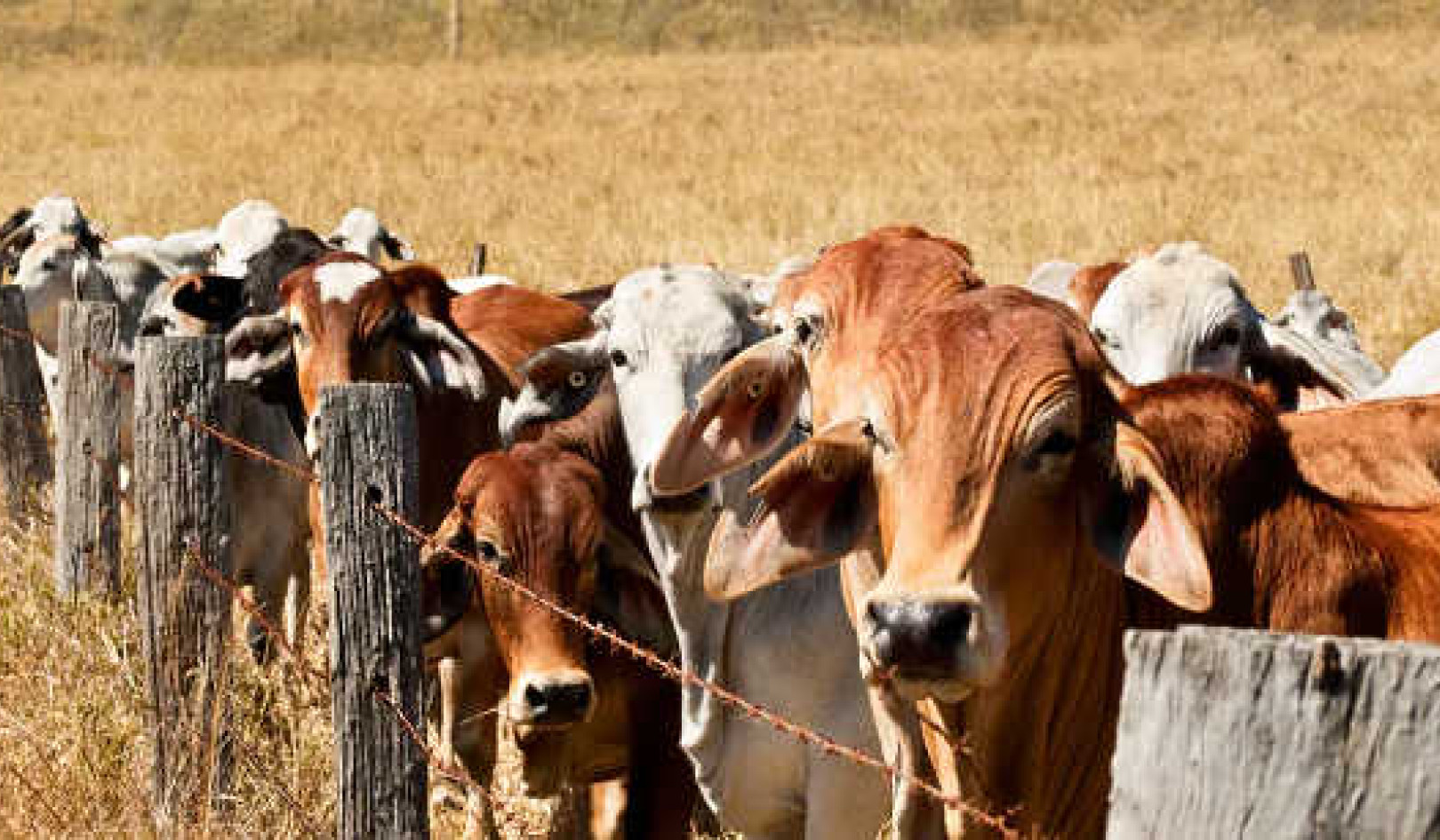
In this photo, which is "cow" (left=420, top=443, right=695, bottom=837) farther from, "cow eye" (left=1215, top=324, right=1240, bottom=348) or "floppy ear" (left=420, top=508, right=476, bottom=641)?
"cow eye" (left=1215, top=324, right=1240, bottom=348)

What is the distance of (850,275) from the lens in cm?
476

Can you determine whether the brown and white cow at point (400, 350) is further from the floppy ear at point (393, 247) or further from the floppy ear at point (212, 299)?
the floppy ear at point (393, 247)

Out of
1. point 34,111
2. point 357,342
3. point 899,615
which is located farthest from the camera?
point 34,111

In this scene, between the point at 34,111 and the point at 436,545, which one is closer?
the point at 436,545

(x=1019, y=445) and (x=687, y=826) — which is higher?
(x=1019, y=445)

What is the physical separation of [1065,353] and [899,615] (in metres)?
0.71

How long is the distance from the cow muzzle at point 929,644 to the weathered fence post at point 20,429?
671 centimetres

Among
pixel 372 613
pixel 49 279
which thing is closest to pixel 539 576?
pixel 372 613

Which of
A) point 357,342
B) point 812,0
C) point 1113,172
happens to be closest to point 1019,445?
point 357,342

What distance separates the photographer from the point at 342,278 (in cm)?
744

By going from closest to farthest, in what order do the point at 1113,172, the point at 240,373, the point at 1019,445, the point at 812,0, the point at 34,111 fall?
the point at 1019,445 → the point at 240,373 → the point at 1113,172 → the point at 34,111 → the point at 812,0

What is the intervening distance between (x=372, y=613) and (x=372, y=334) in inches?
121

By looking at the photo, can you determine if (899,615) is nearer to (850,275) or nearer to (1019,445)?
(1019,445)

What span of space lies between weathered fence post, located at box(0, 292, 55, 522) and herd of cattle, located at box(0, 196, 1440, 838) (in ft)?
2.88
